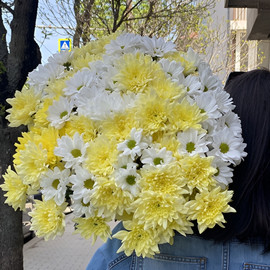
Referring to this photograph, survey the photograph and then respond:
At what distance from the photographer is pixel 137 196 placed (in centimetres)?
96

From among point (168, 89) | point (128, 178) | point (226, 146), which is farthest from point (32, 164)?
point (226, 146)

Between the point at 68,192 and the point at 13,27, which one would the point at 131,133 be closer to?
the point at 68,192

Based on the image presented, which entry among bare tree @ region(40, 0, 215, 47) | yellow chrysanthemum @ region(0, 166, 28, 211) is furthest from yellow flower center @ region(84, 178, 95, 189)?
bare tree @ region(40, 0, 215, 47)

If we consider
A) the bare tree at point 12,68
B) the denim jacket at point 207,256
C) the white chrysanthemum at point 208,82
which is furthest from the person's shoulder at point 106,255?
the bare tree at point 12,68

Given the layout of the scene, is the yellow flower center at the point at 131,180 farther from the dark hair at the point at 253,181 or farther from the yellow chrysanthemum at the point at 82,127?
the dark hair at the point at 253,181

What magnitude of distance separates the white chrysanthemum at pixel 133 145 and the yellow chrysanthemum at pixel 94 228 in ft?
0.70

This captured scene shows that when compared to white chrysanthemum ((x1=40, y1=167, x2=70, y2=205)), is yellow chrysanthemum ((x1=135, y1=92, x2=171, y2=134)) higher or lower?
higher

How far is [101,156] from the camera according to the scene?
0.98m

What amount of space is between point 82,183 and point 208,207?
1.06 feet

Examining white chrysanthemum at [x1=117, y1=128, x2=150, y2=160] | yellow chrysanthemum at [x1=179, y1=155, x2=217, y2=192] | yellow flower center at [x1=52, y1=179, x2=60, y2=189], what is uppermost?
white chrysanthemum at [x1=117, y1=128, x2=150, y2=160]

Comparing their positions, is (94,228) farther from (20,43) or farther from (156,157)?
(20,43)

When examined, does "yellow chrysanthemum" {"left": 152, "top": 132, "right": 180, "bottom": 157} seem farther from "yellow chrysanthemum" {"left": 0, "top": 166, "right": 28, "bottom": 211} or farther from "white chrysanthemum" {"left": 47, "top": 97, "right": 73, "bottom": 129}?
"yellow chrysanthemum" {"left": 0, "top": 166, "right": 28, "bottom": 211}

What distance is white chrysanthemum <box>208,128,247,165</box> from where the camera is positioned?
3.26 ft

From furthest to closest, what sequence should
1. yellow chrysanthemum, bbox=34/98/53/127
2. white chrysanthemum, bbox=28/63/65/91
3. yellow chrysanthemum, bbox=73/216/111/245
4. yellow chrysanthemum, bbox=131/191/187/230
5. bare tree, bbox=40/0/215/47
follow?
bare tree, bbox=40/0/215/47 → white chrysanthemum, bbox=28/63/65/91 → yellow chrysanthemum, bbox=34/98/53/127 → yellow chrysanthemum, bbox=73/216/111/245 → yellow chrysanthemum, bbox=131/191/187/230
